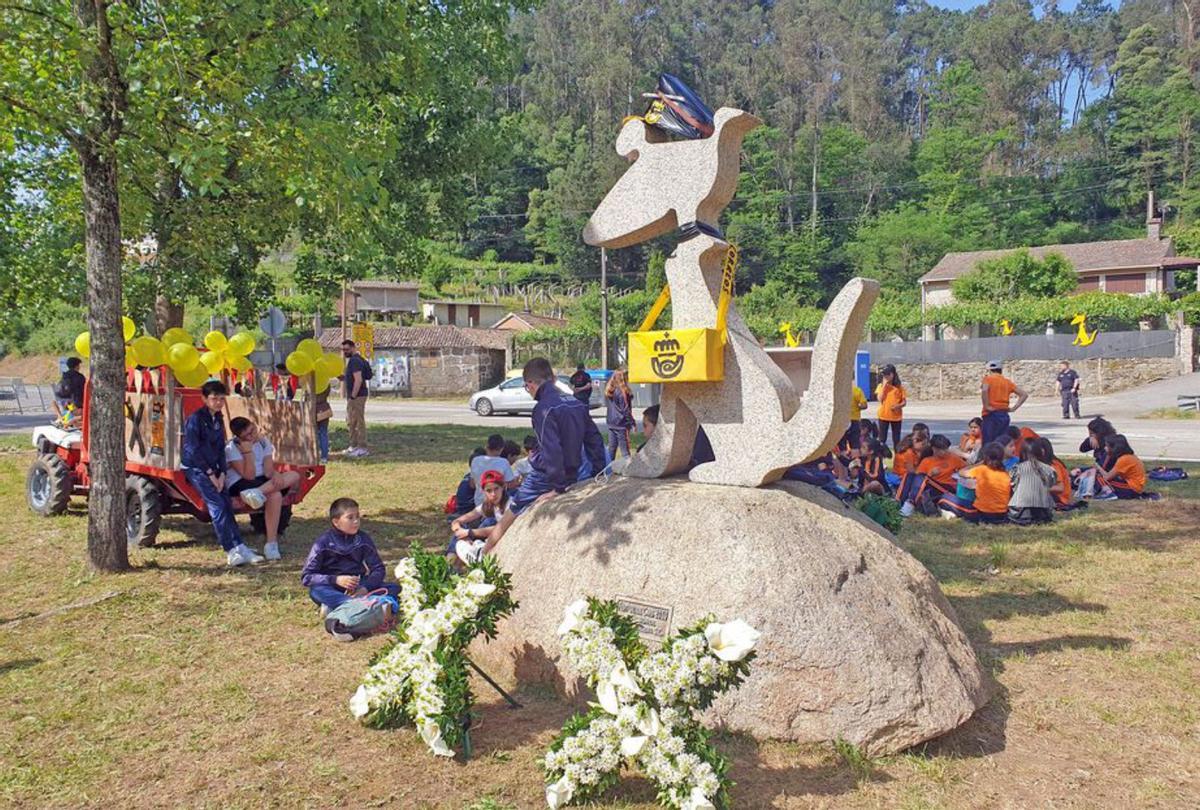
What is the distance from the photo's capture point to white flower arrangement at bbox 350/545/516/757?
4367mm

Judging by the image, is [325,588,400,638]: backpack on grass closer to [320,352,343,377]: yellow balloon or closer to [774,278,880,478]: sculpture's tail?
[774,278,880,478]: sculpture's tail

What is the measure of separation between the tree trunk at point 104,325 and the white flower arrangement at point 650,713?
5.02m

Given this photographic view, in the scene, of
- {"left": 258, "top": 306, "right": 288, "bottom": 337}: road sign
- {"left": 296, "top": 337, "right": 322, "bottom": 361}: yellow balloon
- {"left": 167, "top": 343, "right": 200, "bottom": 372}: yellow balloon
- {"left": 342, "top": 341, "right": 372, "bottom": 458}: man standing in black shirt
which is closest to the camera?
{"left": 167, "top": 343, "right": 200, "bottom": 372}: yellow balloon

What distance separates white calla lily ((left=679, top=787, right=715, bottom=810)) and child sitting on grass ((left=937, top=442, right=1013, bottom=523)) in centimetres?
744

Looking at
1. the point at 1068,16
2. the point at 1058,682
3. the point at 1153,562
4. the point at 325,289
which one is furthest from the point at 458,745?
the point at 1068,16

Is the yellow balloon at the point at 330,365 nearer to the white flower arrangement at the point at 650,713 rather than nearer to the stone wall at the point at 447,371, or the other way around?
the white flower arrangement at the point at 650,713

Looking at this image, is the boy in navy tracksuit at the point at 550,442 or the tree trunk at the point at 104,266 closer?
the boy in navy tracksuit at the point at 550,442

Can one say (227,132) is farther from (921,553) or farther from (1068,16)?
(1068,16)

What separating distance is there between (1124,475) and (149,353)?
11.2 m

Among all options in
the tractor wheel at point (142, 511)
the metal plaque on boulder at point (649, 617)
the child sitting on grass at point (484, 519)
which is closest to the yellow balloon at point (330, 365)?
the tractor wheel at point (142, 511)

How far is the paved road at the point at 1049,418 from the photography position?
17.6 meters

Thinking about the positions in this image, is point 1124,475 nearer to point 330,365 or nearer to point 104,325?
point 330,365

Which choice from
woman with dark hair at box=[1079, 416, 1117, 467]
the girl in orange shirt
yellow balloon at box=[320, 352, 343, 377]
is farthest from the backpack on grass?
woman with dark hair at box=[1079, 416, 1117, 467]

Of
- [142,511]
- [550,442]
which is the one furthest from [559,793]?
[142,511]
